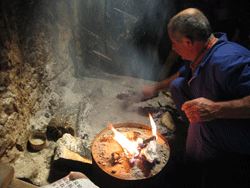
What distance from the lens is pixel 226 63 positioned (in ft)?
5.43

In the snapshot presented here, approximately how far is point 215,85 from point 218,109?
27cm

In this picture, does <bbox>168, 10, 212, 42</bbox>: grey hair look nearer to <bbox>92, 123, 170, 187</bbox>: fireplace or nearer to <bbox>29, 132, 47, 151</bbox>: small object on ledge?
<bbox>92, 123, 170, 187</bbox>: fireplace

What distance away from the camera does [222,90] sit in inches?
70.4

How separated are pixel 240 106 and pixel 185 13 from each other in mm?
1141

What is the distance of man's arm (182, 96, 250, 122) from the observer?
1.63 meters

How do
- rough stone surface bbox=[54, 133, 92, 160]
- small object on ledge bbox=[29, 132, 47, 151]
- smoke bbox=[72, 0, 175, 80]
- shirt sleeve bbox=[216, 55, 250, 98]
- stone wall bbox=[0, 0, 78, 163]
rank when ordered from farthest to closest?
smoke bbox=[72, 0, 175, 80]
small object on ledge bbox=[29, 132, 47, 151]
rough stone surface bbox=[54, 133, 92, 160]
stone wall bbox=[0, 0, 78, 163]
shirt sleeve bbox=[216, 55, 250, 98]

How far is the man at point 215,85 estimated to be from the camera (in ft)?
5.38

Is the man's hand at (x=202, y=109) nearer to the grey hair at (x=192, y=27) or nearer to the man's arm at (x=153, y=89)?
the grey hair at (x=192, y=27)

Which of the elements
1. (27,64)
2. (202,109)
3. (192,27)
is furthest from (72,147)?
(192,27)

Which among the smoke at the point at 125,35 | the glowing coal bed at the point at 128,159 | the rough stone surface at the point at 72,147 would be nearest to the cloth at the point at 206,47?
the glowing coal bed at the point at 128,159

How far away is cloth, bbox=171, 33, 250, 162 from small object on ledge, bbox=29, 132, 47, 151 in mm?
2271

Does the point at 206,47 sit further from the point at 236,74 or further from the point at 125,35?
the point at 125,35

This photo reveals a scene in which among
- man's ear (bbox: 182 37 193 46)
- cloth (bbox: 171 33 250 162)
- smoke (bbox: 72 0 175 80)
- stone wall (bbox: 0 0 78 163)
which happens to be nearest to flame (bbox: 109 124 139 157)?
cloth (bbox: 171 33 250 162)

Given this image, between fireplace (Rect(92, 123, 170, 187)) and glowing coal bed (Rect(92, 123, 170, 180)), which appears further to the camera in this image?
glowing coal bed (Rect(92, 123, 170, 180))
